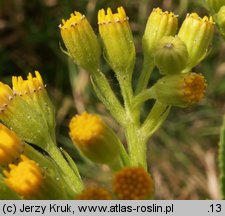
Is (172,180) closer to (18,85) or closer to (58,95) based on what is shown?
(58,95)

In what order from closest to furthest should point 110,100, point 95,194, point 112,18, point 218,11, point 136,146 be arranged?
point 95,194 < point 136,146 < point 110,100 < point 112,18 < point 218,11

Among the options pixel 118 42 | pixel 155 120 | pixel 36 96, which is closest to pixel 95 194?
pixel 155 120

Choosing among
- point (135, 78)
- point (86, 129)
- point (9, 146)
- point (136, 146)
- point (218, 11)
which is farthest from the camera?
point (135, 78)

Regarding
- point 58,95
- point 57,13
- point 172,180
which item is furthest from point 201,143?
point 57,13

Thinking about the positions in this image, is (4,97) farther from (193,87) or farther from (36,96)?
(193,87)

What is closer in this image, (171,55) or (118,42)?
(171,55)

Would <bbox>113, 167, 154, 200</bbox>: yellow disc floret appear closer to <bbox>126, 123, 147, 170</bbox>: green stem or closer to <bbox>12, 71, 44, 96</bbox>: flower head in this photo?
<bbox>126, 123, 147, 170</bbox>: green stem

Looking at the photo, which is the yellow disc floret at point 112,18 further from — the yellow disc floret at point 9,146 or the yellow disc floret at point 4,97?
the yellow disc floret at point 9,146
